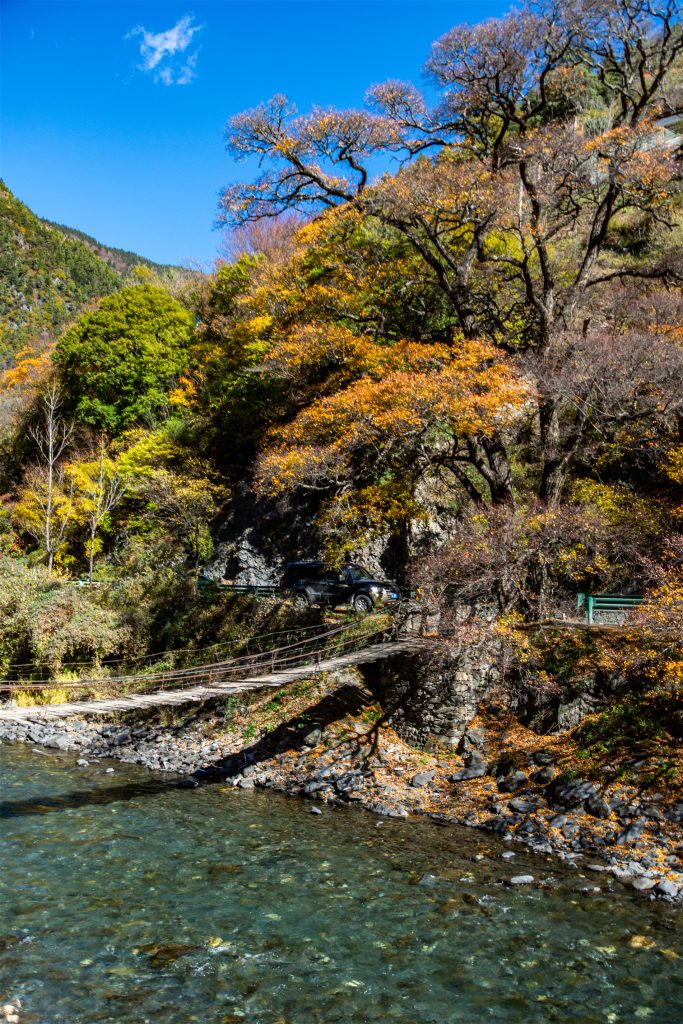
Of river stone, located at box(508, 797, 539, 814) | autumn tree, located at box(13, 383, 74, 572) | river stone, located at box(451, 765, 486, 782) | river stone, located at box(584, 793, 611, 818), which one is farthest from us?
autumn tree, located at box(13, 383, 74, 572)

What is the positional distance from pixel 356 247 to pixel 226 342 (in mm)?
9686

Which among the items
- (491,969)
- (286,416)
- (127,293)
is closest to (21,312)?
(127,293)

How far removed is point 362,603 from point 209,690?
658cm

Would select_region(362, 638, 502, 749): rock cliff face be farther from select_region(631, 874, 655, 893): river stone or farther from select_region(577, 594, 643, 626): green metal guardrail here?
select_region(631, 874, 655, 893): river stone

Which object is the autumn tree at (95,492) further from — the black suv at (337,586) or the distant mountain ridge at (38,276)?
the distant mountain ridge at (38,276)

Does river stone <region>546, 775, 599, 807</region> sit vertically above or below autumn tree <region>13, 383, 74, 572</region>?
below

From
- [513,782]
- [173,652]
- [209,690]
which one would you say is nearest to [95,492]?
[173,652]

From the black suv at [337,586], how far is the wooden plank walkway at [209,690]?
9.60ft

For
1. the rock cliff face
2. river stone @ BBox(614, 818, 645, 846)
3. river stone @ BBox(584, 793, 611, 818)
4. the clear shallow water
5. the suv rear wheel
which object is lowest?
the clear shallow water

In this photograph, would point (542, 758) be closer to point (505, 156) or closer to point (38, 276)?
point (505, 156)

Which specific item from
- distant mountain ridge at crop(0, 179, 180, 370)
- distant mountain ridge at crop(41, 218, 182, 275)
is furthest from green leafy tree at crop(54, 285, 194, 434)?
distant mountain ridge at crop(41, 218, 182, 275)

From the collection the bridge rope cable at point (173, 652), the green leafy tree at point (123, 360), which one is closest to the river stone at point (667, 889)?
the bridge rope cable at point (173, 652)

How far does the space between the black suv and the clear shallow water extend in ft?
24.2

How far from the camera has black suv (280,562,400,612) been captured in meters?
18.8
